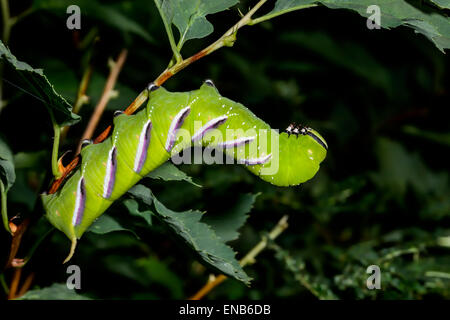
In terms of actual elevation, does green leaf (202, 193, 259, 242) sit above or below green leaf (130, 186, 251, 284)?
above

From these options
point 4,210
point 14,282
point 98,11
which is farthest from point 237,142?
point 98,11

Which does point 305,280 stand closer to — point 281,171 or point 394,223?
point 281,171

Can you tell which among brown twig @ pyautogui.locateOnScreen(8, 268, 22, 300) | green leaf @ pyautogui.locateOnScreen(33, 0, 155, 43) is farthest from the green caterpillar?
green leaf @ pyautogui.locateOnScreen(33, 0, 155, 43)

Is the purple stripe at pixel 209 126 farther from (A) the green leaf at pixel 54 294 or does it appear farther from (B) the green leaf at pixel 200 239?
(A) the green leaf at pixel 54 294

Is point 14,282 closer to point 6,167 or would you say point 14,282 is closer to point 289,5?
point 6,167

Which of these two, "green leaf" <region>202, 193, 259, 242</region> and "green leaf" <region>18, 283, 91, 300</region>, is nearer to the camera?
"green leaf" <region>18, 283, 91, 300</region>

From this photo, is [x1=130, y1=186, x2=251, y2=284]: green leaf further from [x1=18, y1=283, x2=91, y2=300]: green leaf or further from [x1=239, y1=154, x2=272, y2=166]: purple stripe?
[x1=18, y1=283, x2=91, y2=300]: green leaf
